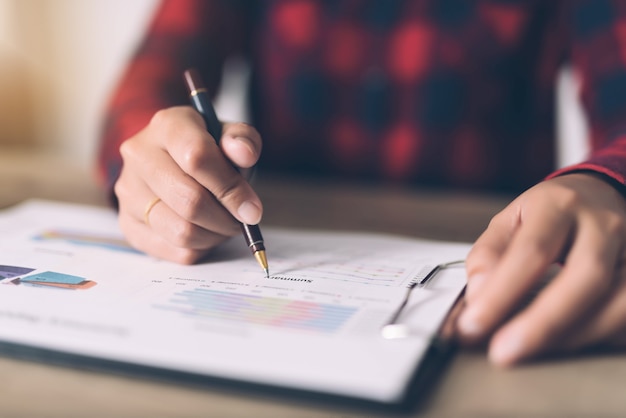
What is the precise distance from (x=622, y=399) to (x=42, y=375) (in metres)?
0.31

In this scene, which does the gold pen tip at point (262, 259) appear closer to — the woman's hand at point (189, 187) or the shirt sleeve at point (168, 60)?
the woman's hand at point (189, 187)

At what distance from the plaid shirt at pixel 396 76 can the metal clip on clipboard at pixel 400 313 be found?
60cm

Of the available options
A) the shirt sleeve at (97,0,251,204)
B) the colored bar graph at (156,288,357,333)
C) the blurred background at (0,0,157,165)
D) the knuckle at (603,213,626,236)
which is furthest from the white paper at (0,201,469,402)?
the blurred background at (0,0,157,165)

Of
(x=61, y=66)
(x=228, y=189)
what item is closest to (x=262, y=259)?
(x=228, y=189)

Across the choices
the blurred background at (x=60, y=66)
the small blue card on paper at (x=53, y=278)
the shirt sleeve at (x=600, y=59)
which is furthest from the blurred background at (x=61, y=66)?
the small blue card on paper at (x=53, y=278)

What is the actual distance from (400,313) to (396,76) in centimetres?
73

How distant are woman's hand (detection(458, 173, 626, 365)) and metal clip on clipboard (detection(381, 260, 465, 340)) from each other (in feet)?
0.12

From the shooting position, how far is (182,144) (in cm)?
51

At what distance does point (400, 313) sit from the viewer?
40 cm

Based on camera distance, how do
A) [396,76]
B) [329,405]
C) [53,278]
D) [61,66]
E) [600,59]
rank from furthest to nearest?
[61,66] < [396,76] < [600,59] < [53,278] < [329,405]

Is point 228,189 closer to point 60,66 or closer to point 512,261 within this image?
point 512,261

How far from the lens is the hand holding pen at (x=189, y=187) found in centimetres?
51

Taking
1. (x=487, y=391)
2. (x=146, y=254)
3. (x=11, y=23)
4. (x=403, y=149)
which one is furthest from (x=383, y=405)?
(x=11, y=23)

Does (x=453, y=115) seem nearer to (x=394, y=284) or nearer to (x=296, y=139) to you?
(x=296, y=139)
